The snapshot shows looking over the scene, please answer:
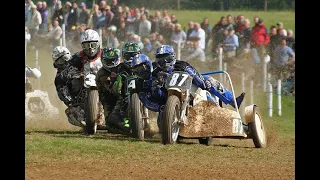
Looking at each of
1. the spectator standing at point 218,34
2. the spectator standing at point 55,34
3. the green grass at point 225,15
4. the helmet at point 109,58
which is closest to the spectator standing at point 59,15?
the spectator standing at point 55,34

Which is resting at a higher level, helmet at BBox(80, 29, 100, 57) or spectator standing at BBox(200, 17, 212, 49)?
spectator standing at BBox(200, 17, 212, 49)

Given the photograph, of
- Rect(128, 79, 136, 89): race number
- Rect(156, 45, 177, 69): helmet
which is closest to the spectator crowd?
Rect(128, 79, 136, 89): race number

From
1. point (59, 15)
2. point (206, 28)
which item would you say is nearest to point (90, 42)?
point (206, 28)

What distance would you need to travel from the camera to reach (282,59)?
25.8 m

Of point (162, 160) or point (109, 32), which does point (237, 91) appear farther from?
point (162, 160)

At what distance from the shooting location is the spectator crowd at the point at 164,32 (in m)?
26.0

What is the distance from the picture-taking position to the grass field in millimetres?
12273

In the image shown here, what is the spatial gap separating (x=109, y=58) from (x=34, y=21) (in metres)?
11.8

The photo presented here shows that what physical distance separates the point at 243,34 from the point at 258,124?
10.1 m

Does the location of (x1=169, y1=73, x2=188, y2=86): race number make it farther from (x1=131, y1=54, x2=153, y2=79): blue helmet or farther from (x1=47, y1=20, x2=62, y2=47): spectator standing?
(x1=47, y1=20, x2=62, y2=47): spectator standing

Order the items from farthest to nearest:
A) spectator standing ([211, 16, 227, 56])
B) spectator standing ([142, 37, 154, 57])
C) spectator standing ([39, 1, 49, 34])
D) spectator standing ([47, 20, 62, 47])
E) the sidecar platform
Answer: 1. spectator standing ([39, 1, 49, 34])
2. spectator standing ([47, 20, 62, 47])
3. spectator standing ([142, 37, 154, 57])
4. spectator standing ([211, 16, 227, 56])
5. the sidecar platform

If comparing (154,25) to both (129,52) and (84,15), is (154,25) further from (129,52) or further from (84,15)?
(129,52)
